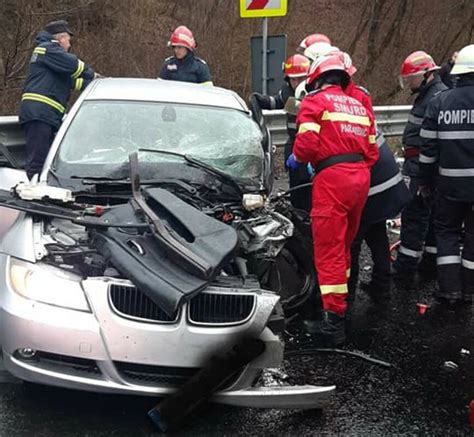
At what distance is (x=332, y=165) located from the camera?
4.40 meters

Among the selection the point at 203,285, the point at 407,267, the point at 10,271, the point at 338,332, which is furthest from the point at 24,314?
the point at 407,267

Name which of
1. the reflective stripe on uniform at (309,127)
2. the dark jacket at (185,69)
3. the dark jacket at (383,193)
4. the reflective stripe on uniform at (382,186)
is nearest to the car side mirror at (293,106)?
the dark jacket at (383,193)

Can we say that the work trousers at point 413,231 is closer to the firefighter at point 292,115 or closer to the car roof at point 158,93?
the firefighter at point 292,115

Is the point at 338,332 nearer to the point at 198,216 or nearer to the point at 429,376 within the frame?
the point at 429,376

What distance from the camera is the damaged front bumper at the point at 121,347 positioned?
315 centimetres

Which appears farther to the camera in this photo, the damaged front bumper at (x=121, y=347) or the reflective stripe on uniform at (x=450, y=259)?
the reflective stripe on uniform at (x=450, y=259)

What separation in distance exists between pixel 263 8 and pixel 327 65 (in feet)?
12.0

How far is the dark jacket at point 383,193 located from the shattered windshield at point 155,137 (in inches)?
34.0

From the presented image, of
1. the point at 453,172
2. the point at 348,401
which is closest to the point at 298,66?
the point at 453,172

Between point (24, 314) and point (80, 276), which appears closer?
point (24, 314)

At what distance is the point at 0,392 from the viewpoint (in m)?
3.53

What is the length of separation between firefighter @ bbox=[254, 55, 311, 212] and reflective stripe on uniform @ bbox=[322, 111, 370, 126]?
129 cm

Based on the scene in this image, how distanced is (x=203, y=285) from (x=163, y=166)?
147cm

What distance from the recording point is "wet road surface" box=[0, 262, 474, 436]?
331cm
